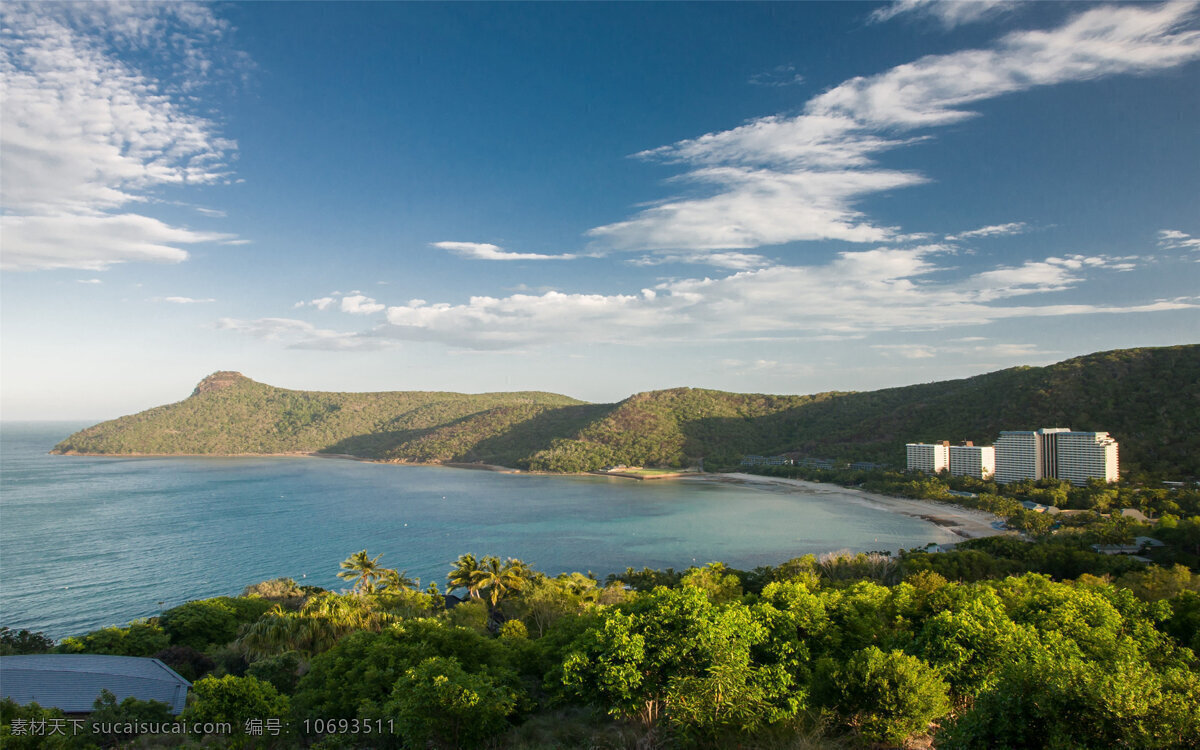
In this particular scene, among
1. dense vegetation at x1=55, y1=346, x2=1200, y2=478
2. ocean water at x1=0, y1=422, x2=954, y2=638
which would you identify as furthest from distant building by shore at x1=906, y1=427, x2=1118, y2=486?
ocean water at x1=0, y1=422, x2=954, y2=638

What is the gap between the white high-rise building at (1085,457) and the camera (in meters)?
69.6

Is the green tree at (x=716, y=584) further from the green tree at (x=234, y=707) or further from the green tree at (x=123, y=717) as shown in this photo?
the green tree at (x=123, y=717)

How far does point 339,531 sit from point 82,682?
50.6m

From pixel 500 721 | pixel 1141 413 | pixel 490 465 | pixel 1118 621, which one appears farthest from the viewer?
pixel 490 465

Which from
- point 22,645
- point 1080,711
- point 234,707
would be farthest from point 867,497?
point 22,645

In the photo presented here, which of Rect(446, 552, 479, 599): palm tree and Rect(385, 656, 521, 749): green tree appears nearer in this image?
Rect(385, 656, 521, 749): green tree

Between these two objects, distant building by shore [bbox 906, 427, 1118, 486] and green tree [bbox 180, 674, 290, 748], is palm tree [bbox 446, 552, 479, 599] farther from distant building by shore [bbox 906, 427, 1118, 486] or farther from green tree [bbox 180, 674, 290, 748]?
distant building by shore [bbox 906, 427, 1118, 486]

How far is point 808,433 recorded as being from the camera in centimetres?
12531

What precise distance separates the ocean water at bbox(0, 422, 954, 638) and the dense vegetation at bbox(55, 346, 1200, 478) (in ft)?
83.0

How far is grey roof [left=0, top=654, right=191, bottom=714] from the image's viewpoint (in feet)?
51.5

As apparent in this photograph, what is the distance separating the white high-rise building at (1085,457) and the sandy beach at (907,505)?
51.4ft

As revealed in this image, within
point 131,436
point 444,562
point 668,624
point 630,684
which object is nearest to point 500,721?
point 630,684

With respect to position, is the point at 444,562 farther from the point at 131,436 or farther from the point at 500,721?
the point at 131,436

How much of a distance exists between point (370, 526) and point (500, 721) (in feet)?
198
